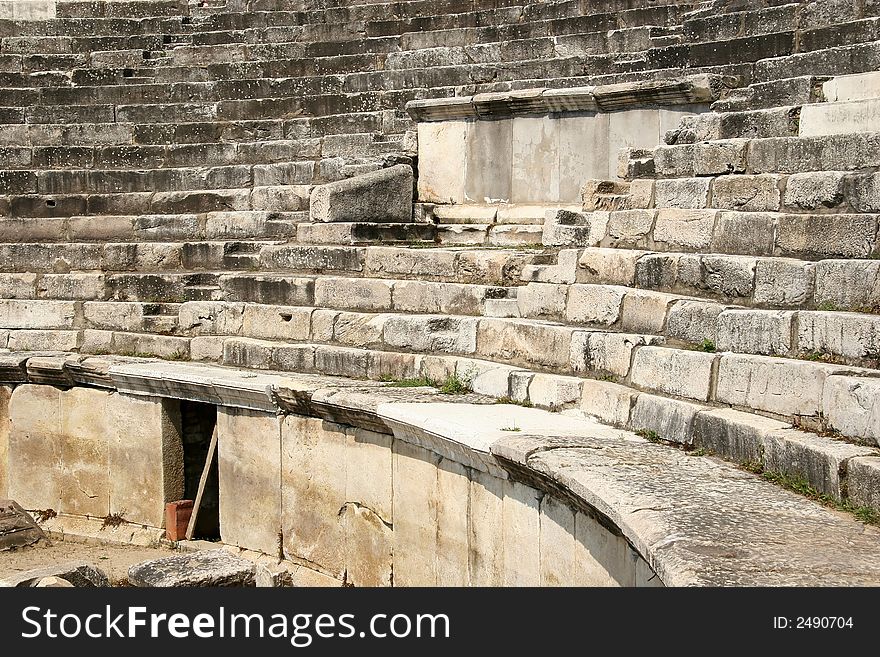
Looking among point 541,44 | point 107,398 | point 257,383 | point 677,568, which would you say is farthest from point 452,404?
point 541,44

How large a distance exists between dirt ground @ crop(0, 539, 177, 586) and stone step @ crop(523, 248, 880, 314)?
5086 mm

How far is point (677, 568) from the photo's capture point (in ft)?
15.3

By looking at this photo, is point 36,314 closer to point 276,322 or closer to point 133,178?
point 133,178

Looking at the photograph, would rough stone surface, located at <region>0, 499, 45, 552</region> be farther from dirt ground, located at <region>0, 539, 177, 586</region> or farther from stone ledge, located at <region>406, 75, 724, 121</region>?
stone ledge, located at <region>406, 75, 724, 121</region>

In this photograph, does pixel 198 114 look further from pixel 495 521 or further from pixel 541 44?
pixel 495 521

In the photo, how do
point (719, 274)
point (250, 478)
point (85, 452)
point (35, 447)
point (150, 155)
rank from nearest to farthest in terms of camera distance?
point (719, 274), point (250, 478), point (85, 452), point (35, 447), point (150, 155)

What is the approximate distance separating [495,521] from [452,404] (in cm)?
96

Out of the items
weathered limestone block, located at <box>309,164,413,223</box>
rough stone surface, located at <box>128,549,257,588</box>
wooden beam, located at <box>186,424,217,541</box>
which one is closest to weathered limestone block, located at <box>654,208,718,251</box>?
weathered limestone block, located at <box>309,164,413,223</box>

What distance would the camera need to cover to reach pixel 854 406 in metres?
5.79

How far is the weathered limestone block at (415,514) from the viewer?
8.60 metres

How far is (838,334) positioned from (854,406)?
60cm

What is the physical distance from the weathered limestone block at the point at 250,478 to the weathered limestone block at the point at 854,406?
18.0 feet

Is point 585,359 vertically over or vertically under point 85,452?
over

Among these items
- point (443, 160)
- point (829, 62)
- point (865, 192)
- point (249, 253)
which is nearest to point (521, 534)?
point (865, 192)
